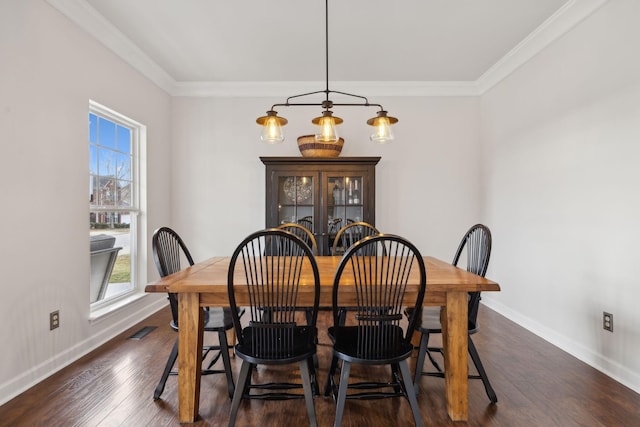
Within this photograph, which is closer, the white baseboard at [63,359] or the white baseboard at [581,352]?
the white baseboard at [63,359]

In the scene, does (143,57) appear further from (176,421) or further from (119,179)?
(176,421)

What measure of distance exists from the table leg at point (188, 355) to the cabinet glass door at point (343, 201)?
213cm

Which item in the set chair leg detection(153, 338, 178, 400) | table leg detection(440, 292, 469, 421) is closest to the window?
chair leg detection(153, 338, 178, 400)

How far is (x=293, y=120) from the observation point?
4.05 metres

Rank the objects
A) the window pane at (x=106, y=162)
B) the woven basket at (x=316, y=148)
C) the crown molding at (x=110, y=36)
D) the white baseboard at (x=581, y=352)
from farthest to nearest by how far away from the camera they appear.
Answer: the woven basket at (x=316, y=148) < the window pane at (x=106, y=162) < the crown molding at (x=110, y=36) < the white baseboard at (x=581, y=352)

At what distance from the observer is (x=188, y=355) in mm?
1700

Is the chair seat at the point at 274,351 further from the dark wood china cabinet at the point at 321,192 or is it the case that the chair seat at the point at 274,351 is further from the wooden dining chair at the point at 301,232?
the dark wood china cabinet at the point at 321,192

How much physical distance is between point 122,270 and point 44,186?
1.32 m

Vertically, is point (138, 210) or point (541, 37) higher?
point (541, 37)

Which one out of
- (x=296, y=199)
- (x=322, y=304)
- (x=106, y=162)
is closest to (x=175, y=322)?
(x=322, y=304)

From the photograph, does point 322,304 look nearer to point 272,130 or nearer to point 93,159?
point 272,130

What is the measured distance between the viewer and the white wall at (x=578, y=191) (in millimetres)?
2129

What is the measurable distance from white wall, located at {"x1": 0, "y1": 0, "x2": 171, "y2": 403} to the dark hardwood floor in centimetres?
27

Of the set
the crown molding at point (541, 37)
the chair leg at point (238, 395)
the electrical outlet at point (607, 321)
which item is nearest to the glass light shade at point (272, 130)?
the chair leg at point (238, 395)
